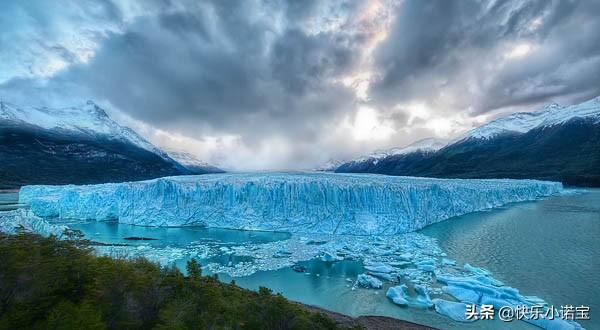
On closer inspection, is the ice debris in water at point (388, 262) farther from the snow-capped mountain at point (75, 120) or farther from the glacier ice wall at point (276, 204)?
the snow-capped mountain at point (75, 120)

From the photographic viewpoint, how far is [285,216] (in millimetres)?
20156

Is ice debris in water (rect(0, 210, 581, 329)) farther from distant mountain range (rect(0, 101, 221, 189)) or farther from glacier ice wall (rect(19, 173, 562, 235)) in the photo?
distant mountain range (rect(0, 101, 221, 189))

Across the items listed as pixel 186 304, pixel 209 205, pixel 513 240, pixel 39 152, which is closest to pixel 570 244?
pixel 513 240

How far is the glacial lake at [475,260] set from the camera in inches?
357

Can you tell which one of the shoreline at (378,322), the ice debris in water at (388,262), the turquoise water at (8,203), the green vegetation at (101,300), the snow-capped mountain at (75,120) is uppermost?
the snow-capped mountain at (75,120)

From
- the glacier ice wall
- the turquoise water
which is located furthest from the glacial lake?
the turquoise water

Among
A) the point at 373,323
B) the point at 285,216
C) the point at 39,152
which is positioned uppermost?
the point at 39,152

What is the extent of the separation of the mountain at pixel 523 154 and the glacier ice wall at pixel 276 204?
55592 mm

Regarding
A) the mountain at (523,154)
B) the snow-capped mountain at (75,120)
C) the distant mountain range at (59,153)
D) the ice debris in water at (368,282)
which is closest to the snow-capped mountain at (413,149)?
the mountain at (523,154)

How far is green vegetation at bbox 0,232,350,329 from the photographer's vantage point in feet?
12.9

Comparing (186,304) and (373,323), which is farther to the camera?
(373,323)

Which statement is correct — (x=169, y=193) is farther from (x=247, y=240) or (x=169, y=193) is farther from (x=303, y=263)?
(x=303, y=263)

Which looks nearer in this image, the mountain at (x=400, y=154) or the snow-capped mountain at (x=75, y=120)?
the snow-capped mountain at (x=75, y=120)

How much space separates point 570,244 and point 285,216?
48.9 ft
